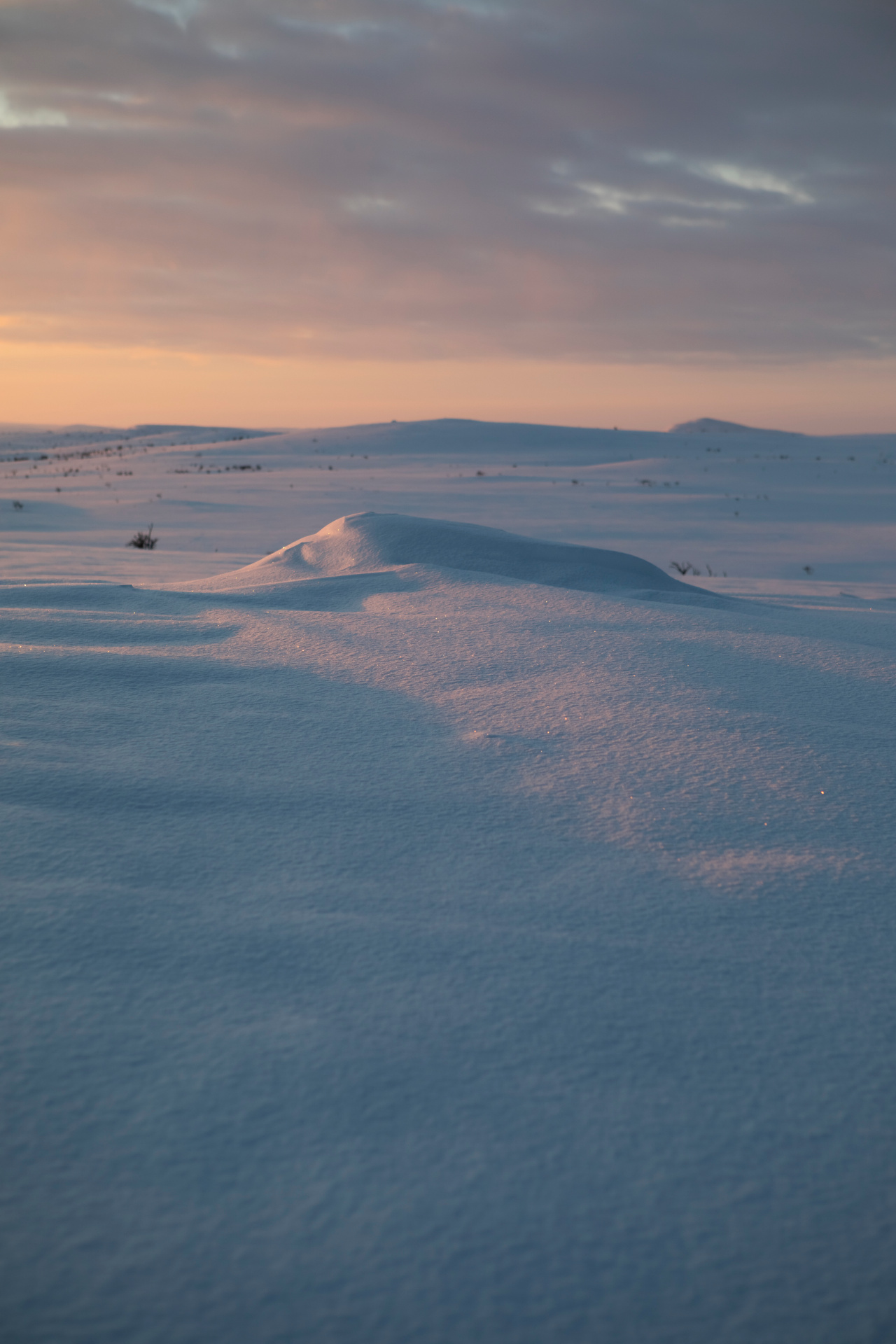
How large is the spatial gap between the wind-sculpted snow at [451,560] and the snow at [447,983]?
1.17 metres

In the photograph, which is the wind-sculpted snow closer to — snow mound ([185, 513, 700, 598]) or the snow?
snow mound ([185, 513, 700, 598])

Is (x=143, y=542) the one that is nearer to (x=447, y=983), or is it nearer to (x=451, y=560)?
(x=451, y=560)

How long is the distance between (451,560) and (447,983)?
306cm

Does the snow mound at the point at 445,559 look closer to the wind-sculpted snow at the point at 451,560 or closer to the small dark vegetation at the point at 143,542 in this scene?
the wind-sculpted snow at the point at 451,560

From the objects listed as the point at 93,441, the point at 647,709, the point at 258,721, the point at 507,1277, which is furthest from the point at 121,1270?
the point at 93,441

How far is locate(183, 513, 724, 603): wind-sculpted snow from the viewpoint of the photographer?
4.06 m

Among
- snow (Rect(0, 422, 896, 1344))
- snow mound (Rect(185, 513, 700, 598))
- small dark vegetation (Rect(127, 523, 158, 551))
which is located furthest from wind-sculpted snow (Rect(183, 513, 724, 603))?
small dark vegetation (Rect(127, 523, 158, 551))

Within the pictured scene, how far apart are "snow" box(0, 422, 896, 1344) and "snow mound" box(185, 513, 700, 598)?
1215mm

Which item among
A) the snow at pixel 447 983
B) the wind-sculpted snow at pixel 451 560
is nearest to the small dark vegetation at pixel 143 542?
the wind-sculpted snow at pixel 451 560

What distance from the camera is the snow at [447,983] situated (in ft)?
2.77

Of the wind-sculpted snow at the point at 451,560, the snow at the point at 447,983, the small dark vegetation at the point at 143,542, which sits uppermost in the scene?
the small dark vegetation at the point at 143,542

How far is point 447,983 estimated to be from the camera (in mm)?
1203

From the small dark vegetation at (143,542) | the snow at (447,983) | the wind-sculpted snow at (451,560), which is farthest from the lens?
the small dark vegetation at (143,542)

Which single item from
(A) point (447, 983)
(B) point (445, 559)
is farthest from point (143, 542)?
(A) point (447, 983)
